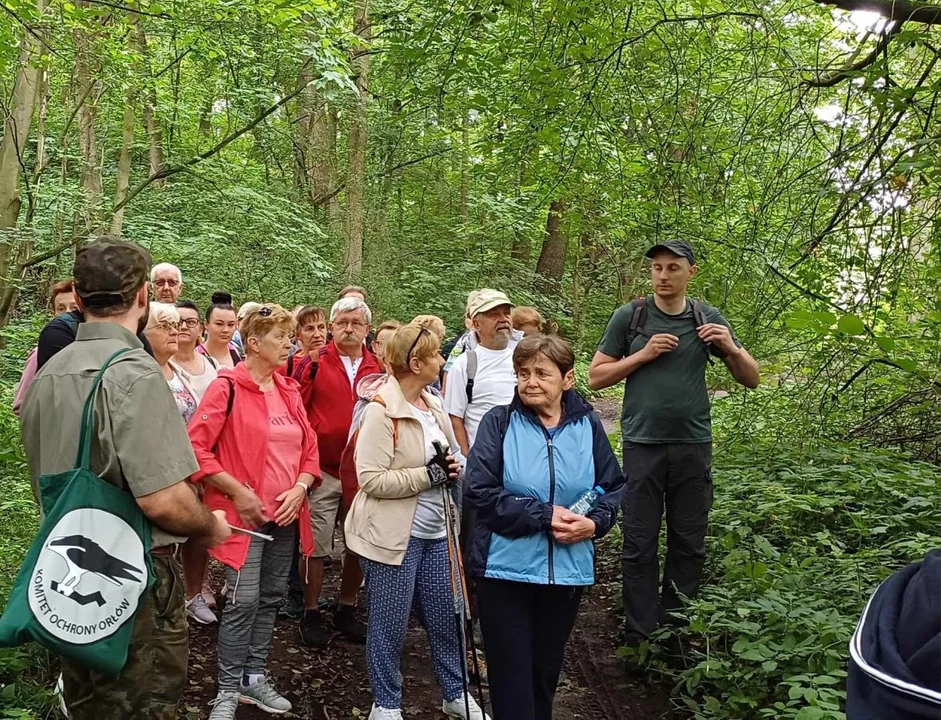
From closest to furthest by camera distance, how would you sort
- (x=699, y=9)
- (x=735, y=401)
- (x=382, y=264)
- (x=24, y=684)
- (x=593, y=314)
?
(x=24, y=684) < (x=699, y=9) < (x=735, y=401) < (x=382, y=264) < (x=593, y=314)

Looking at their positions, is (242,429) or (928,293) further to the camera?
(928,293)

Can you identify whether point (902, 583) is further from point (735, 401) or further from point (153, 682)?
point (735, 401)

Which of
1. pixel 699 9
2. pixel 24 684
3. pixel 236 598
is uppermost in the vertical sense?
pixel 699 9

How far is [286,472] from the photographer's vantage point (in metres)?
4.19

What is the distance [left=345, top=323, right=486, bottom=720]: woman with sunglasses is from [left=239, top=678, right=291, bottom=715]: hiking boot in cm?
50

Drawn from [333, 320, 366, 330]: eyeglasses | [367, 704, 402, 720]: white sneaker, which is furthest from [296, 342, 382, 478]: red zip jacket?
[367, 704, 402, 720]: white sneaker

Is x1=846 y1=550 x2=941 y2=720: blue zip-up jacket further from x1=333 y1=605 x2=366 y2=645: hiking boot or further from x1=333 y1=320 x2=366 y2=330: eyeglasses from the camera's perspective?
x1=333 y1=320 x2=366 y2=330: eyeglasses

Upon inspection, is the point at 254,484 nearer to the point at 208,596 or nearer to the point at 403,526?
the point at 403,526

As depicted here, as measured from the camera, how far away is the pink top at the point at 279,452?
411 centimetres

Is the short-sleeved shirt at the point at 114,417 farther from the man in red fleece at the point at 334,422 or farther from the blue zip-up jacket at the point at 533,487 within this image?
the man in red fleece at the point at 334,422

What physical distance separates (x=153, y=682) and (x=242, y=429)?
150 cm

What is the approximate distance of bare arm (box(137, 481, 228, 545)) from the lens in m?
2.56

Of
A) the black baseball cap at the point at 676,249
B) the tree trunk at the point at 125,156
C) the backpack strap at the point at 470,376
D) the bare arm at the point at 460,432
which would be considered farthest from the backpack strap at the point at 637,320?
the tree trunk at the point at 125,156

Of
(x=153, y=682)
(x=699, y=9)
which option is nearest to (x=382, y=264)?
(x=699, y=9)
